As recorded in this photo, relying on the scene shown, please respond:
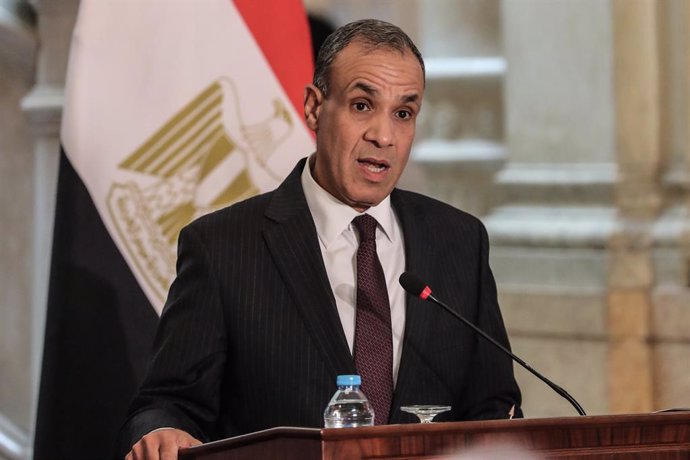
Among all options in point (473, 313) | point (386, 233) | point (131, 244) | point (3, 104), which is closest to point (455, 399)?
point (473, 313)

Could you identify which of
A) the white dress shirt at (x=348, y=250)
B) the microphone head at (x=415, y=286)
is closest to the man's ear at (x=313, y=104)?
the white dress shirt at (x=348, y=250)

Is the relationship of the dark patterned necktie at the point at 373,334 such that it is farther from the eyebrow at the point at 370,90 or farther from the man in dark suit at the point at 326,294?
the eyebrow at the point at 370,90

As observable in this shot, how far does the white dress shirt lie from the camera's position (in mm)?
2480

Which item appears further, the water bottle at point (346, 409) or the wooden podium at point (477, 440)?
the water bottle at point (346, 409)

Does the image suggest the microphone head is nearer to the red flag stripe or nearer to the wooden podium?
the wooden podium

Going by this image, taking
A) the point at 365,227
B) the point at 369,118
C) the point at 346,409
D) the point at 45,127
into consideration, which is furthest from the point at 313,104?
the point at 45,127

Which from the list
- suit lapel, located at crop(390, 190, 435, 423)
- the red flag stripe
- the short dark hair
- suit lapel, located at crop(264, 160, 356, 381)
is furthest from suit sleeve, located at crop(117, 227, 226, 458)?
the red flag stripe

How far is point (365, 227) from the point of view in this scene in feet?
8.32

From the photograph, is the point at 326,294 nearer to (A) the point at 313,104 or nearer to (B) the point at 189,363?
(B) the point at 189,363

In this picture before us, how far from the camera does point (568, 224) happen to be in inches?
173

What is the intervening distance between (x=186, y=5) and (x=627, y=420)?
7.24ft

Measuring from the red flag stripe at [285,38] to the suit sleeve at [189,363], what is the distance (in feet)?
4.33

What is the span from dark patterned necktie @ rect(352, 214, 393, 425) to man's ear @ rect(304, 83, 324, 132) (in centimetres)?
27

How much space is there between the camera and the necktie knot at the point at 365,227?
99.7 inches
